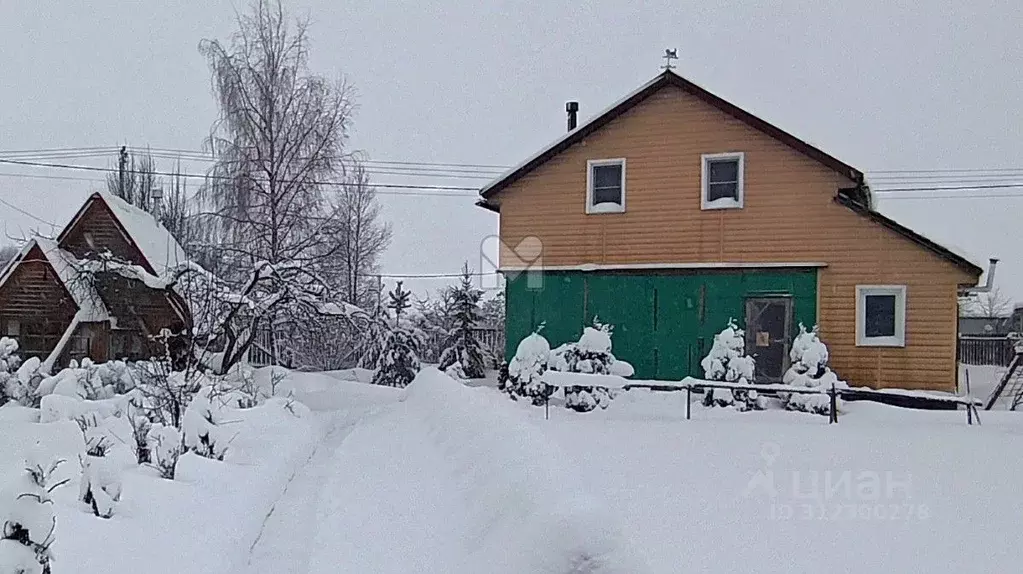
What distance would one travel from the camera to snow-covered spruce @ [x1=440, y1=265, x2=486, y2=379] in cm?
2175

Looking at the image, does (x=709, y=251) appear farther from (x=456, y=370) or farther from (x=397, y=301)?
(x=397, y=301)

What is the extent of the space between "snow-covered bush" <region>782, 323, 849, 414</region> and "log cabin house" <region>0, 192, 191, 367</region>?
1274 cm

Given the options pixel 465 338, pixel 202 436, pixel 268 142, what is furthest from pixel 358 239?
pixel 202 436

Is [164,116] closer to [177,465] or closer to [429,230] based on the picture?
[429,230]

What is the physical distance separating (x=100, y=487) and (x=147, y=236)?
722 inches

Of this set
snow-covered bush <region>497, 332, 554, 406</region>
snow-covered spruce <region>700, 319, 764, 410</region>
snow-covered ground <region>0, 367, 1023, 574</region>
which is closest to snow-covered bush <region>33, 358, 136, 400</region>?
snow-covered ground <region>0, 367, 1023, 574</region>

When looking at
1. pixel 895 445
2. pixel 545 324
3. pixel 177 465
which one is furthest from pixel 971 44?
pixel 177 465

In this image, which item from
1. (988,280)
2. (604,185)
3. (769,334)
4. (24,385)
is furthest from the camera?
(604,185)

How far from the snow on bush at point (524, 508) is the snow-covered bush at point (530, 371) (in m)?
6.88

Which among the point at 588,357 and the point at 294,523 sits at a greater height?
the point at 588,357

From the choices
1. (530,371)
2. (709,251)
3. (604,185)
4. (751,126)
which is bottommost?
(530,371)

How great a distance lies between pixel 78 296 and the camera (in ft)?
63.5

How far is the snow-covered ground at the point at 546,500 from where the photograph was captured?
4309mm

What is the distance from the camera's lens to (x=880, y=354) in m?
14.8
